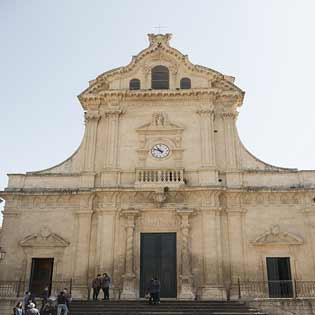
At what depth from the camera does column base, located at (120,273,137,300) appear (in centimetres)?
2044

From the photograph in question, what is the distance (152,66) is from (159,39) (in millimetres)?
1867

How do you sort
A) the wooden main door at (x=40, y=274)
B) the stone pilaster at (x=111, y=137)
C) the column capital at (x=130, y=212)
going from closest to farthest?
the wooden main door at (x=40, y=274), the column capital at (x=130, y=212), the stone pilaster at (x=111, y=137)

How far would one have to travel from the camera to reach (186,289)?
20.5m

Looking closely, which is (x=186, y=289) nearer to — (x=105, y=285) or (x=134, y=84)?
(x=105, y=285)

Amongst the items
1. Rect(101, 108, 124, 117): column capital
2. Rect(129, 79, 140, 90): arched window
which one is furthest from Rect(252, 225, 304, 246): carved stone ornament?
Rect(129, 79, 140, 90): arched window

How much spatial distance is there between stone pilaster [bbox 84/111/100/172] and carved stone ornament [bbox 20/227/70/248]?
4.10 meters

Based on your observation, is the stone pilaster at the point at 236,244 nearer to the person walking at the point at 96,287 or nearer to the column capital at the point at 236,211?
the column capital at the point at 236,211

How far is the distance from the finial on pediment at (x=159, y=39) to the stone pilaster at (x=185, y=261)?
434 inches

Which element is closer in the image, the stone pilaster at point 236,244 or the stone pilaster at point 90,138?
the stone pilaster at point 236,244

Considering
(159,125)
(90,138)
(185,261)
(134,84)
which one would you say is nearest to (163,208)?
(185,261)

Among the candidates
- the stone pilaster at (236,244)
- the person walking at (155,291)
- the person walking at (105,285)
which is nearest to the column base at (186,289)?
the stone pilaster at (236,244)

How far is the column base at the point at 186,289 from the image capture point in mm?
20281

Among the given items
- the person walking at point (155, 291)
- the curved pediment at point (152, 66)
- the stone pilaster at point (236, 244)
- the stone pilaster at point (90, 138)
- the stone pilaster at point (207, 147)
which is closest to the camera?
the person walking at point (155, 291)

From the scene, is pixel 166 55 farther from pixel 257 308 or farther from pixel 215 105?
pixel 257 308
